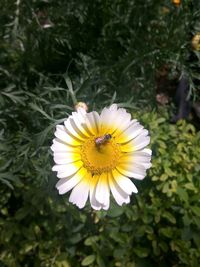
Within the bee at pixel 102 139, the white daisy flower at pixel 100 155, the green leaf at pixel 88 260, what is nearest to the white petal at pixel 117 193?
the white daisy flower at pixel 100 155

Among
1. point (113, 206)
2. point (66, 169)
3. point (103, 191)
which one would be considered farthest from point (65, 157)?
point (113, 206)

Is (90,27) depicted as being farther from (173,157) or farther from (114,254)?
(114,254)

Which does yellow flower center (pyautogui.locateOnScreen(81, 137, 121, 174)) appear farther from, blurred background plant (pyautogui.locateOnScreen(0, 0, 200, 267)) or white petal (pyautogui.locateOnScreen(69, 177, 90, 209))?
blurred background plant (pyautogui.locateOnScreen(0, 0, 200, 267))

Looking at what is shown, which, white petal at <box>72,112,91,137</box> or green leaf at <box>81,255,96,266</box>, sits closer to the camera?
white petal at <box>72,112,91,137</box>

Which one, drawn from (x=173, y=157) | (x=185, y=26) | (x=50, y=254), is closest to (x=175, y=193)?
(x=173, y=157)

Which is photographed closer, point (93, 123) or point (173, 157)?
point (93, 123)

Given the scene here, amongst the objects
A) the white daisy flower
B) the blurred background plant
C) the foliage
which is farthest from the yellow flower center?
the foliage

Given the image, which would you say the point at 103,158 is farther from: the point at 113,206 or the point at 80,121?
the point at 113,206
